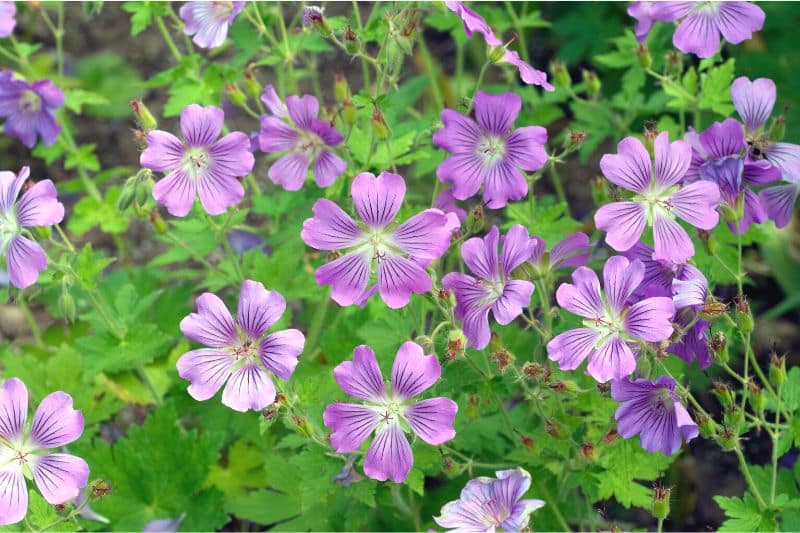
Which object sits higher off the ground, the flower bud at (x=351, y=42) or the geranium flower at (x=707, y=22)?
the geranium flower at (x=707, y=22)

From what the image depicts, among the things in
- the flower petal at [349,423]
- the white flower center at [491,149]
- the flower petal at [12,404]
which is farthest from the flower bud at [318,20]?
the flower petal at [12,404]

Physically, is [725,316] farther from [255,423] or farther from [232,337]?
[255,423]

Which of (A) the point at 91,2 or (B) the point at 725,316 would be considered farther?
(A) the point at 91,2

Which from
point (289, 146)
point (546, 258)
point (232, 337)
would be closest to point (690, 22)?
point (546, 258)

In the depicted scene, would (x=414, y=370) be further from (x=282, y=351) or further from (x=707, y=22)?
(x=707, y=22)

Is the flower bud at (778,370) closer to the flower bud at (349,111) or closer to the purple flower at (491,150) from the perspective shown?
the purple flower at (491,150)

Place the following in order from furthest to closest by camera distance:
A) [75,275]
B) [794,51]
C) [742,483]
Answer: [794,51] → [742,483] → [75,275]

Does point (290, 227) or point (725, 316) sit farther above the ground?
point (290, 227)
